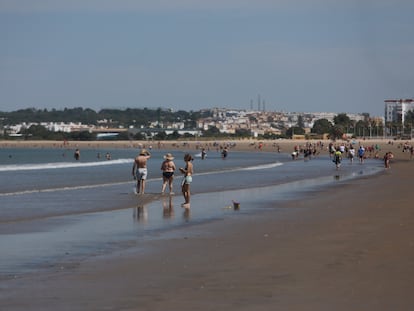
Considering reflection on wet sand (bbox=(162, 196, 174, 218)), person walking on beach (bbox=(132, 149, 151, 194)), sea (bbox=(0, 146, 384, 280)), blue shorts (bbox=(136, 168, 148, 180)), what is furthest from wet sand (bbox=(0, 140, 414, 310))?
blue shorts (bbox=(136, 168, 148, 180))

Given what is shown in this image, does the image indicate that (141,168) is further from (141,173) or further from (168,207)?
(168,207)

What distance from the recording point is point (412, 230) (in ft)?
44.9

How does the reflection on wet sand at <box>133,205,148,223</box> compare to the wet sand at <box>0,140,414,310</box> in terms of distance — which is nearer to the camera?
the wet sand at <box>0,140,414,310</box>

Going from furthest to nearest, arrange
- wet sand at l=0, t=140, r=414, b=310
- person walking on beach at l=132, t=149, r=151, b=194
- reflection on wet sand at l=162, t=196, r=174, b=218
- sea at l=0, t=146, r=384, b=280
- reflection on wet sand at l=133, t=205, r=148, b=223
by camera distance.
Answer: person walking on beach at l=132, t=149, r=151, b=194 < reflection on wet sand at l=162, t=196, r=174, b=218 < reflection on wet sand at l=133, t=205, r=148, b=223 < sea at l=0, t=146, r=384, b=280 < wet sand at l=0, t=140, r=414, b=310

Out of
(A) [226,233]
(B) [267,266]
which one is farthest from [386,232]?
(B) [267,266]

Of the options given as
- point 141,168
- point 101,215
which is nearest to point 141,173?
point 141,168

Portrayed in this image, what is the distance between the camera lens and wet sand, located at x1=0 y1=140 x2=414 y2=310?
8.12 metres

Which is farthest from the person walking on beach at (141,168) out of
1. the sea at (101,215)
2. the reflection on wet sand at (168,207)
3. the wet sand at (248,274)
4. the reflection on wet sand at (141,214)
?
the wet sand at (248,274)

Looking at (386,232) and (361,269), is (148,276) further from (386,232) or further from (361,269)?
(386,232)

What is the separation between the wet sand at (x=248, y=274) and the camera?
812 centimetres

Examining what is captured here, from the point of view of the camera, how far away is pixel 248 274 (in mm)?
9680

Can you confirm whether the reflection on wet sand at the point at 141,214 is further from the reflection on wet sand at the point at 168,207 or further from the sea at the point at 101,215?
the reflection on wet sand at the point at 168,207

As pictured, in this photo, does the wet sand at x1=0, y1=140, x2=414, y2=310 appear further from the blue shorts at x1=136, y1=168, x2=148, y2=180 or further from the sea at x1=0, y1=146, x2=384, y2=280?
the blue shorts at x1=136, y1=168, x2=148, y2=180

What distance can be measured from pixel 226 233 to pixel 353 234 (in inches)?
82.9
